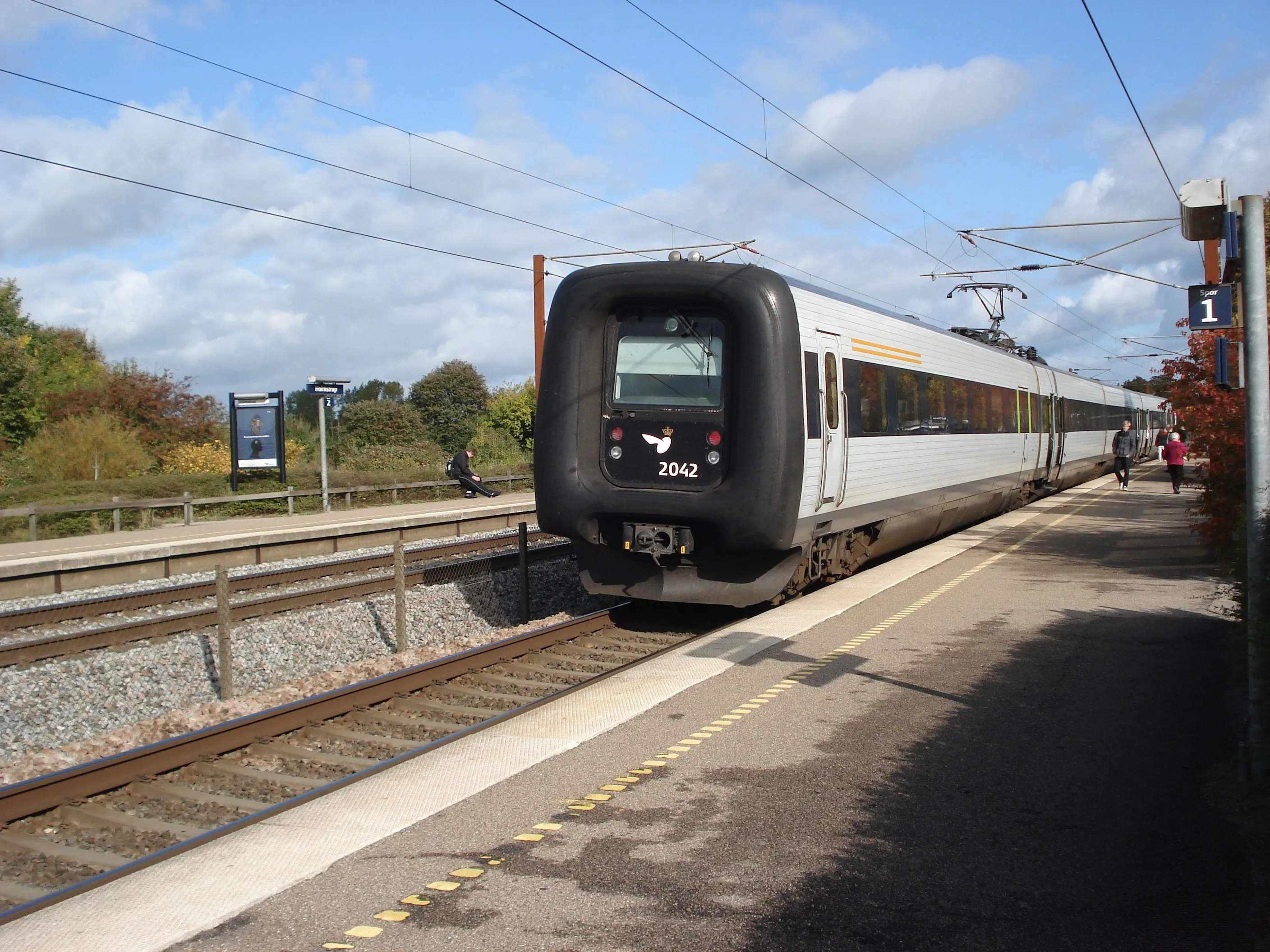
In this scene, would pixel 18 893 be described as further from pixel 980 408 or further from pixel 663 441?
pixel 980 408

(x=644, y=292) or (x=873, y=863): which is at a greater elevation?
(x=644, y=292)

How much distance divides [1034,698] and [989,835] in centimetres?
253

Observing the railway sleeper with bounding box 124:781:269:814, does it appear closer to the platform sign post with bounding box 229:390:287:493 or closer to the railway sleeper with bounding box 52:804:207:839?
the railway sleeper with bounding box 52:804:207:839

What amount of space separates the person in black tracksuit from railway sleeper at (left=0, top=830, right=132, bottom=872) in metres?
23.6

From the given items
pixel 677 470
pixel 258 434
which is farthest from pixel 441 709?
pixel 258 434

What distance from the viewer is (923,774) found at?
18.9ft

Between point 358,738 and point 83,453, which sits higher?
point 83,453

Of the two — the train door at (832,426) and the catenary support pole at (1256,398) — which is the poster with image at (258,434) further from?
the catenary support pole at (1256,398)

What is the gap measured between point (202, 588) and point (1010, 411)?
14.0m

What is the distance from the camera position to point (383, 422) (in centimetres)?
6775

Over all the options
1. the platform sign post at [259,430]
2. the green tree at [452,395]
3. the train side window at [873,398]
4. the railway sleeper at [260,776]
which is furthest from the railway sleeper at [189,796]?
the green tree at [452,395]

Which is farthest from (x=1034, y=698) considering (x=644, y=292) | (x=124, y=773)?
(x=124, y=773)

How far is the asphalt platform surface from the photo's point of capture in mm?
4035

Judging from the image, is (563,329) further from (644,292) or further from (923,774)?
(923,774)
